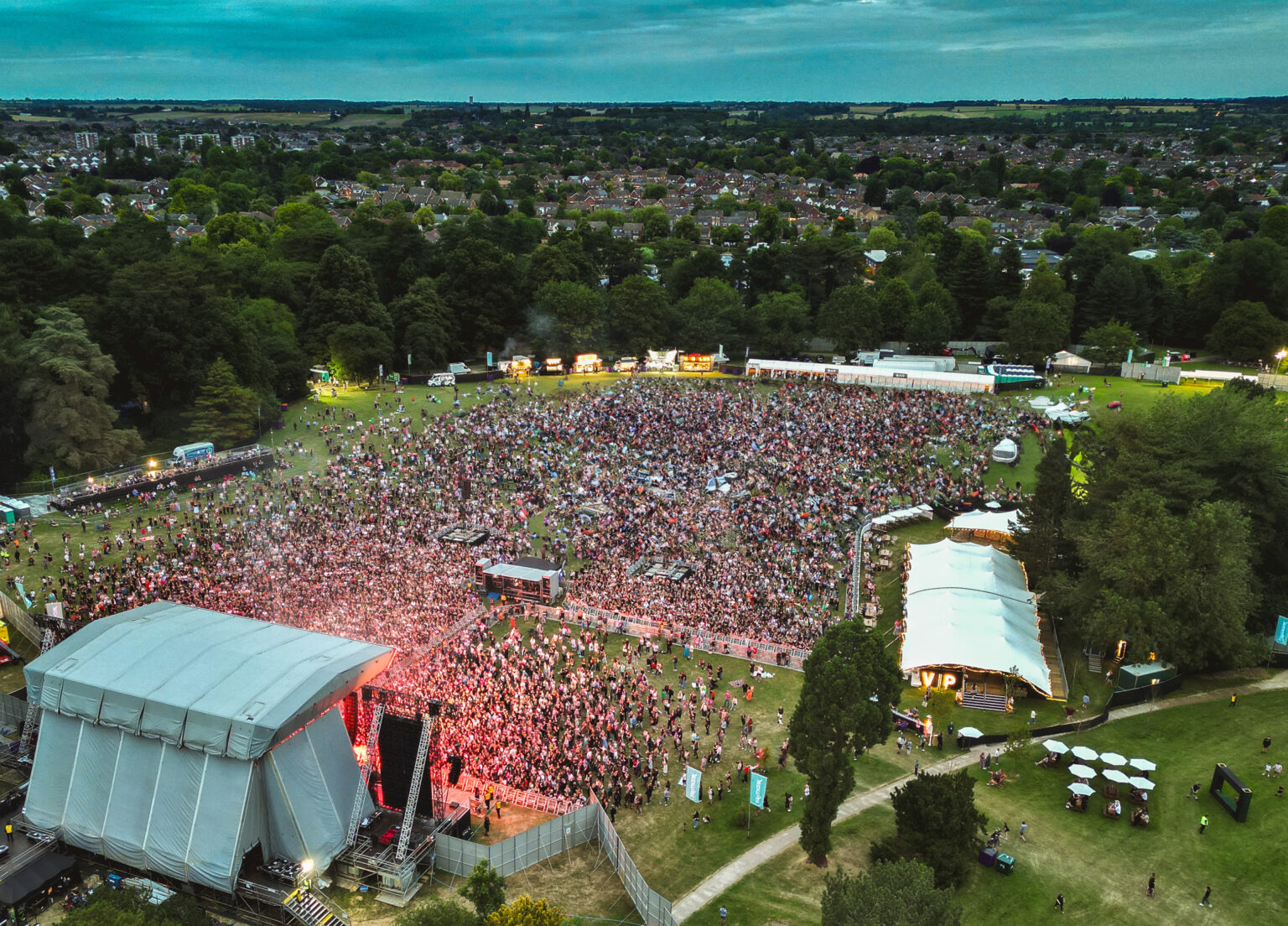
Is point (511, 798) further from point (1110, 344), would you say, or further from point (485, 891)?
point (1110, 344)

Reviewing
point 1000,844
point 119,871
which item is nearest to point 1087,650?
point 1000,844

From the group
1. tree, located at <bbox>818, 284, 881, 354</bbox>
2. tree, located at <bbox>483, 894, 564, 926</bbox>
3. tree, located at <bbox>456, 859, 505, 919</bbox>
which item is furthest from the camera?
tree, located at <bbox>818, 284, 881, 354</bbox>

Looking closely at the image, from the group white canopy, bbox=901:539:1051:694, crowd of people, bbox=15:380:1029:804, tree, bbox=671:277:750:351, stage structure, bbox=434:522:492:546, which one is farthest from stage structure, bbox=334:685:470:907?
tree, bbox=671:277:750:351

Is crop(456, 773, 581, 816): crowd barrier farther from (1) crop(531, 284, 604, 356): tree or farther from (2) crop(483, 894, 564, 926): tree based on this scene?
(1) crop(531, 284, 604, 356): tree

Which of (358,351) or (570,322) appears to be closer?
(358,351)

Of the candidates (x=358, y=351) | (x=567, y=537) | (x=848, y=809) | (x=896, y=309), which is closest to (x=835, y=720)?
(x=848, y=809)

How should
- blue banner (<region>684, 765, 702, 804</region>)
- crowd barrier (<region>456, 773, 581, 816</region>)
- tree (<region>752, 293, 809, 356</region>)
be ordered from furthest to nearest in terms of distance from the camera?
tree (<region>752, 293, 809, 356</region>) → crowd barrier (<region>456, 773, 581, 816</region>) → blue banner (<region>684, 765, 702, 804</region>)
